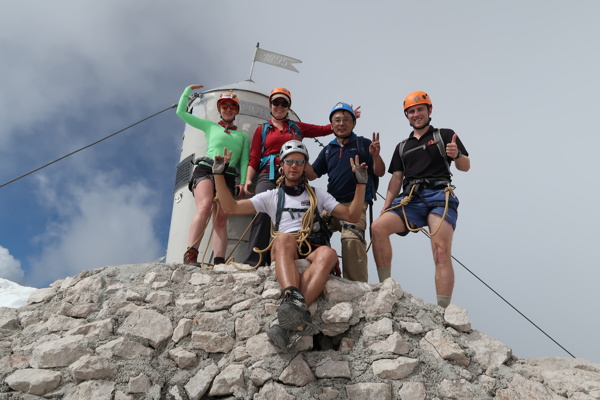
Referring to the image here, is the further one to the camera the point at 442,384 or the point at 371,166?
the point at 371,166

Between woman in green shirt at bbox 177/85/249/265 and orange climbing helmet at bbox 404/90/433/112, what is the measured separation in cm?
268

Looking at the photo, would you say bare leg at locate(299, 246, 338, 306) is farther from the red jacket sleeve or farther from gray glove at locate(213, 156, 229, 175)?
the red jacket sleeve

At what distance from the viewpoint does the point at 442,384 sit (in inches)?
157

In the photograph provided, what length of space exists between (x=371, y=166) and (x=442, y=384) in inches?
131

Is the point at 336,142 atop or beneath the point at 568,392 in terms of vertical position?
atop

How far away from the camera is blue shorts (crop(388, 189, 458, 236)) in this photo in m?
5.35

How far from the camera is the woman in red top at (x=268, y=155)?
5.88 metres

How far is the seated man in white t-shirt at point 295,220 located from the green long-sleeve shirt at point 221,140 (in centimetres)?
147

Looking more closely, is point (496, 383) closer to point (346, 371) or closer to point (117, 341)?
point (346, 371)

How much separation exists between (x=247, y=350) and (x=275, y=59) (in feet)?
23.6

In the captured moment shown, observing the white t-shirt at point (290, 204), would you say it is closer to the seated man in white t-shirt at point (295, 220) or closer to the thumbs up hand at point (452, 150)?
the seated man in white t-shirt at point (295, 220)

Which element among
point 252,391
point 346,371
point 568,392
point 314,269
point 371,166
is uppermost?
point 371,166

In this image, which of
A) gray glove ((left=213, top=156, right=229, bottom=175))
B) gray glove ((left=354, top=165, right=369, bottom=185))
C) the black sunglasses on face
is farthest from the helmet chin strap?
gray glove ((left=213, top=156, right=229, bottom=175))

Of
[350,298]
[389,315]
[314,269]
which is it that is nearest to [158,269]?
[314,269]
